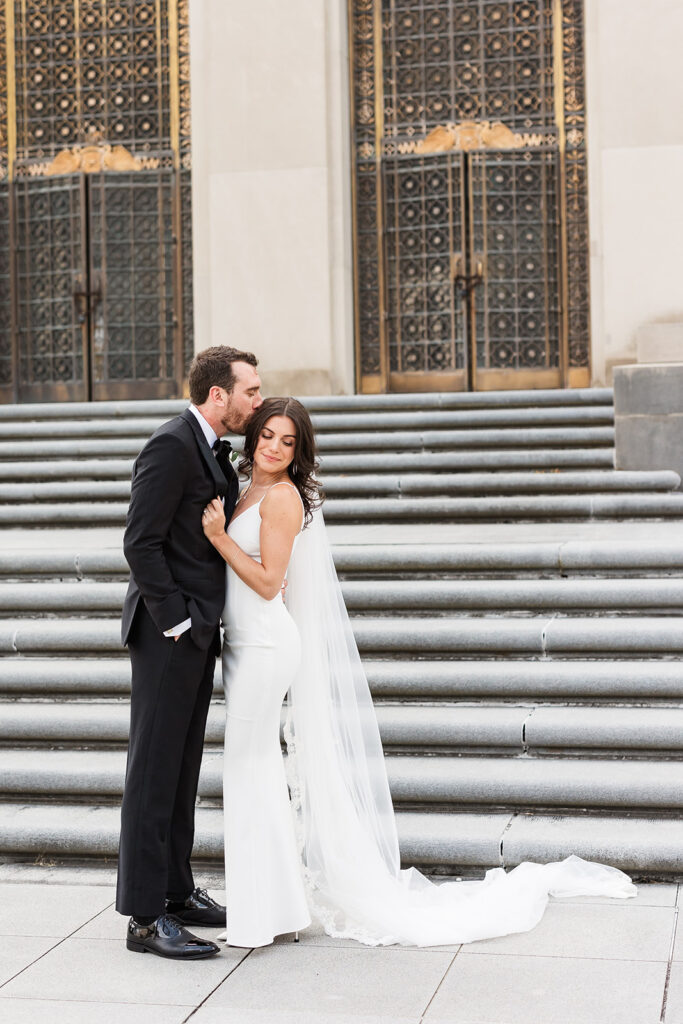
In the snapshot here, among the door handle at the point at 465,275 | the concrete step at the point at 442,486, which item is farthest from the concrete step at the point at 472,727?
the door handle at the point at 465,275

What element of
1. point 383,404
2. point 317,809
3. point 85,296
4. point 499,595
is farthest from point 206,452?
point 85,296

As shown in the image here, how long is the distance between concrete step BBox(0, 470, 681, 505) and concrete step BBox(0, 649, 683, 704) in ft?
10.1

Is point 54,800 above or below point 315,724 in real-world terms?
below

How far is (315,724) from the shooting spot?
5023mm

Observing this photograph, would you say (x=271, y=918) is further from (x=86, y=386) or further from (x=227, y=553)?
(x=86, y=386)

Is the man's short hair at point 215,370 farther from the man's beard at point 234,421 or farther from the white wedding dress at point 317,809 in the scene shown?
the white wedding dress at point 317,809

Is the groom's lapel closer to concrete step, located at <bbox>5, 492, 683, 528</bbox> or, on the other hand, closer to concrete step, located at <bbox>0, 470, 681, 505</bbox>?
concrete step, located at <bbox>5, 492, 683, 528</bbox>

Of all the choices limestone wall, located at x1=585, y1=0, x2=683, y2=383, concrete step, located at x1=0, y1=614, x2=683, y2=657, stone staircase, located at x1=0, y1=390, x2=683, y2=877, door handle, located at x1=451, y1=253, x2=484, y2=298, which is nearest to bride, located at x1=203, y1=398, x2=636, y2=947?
stone staircase, located at x1=0, y1=390, x2=683, y2=877

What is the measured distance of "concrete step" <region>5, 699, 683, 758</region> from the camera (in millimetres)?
6027

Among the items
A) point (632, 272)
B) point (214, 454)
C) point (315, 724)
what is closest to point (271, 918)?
point (315, 724)

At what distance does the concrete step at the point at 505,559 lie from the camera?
7.63 meters

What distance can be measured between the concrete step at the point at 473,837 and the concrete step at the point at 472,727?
44 centimetres

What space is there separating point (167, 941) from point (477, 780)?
1.73m

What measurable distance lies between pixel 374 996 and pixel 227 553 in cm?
157
